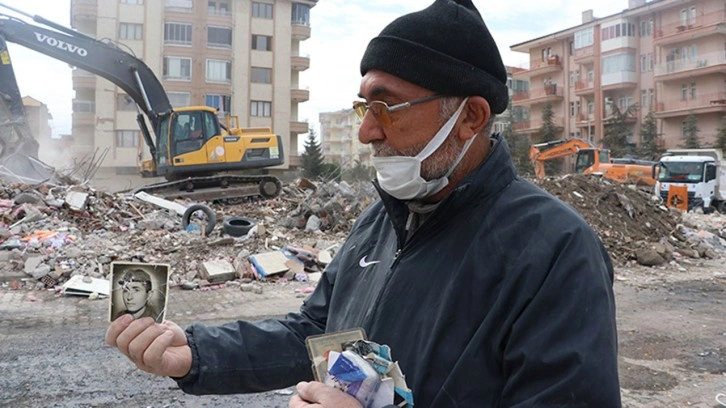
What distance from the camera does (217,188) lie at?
18703 millimetres

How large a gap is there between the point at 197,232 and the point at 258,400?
8.79 metres

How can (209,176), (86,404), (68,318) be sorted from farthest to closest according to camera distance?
(209,176) < (68,318) < (86,404)

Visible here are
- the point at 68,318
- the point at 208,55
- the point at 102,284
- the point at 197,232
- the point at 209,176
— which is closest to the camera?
the point at 68,318

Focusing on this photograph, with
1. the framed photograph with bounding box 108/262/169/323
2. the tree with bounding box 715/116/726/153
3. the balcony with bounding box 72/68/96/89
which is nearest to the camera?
the framed photograph with bounding box 108/262/169/323

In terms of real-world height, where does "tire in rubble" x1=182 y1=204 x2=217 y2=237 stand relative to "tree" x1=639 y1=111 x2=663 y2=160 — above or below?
below

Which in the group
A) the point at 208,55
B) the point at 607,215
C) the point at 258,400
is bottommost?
the point at 258,400

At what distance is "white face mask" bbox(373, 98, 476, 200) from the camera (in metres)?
1.72

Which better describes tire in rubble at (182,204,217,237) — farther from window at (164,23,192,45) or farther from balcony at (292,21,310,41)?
balcony at (292,21,310,41)

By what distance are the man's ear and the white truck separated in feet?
88.1

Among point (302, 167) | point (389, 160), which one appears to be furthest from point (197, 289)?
point (302, 167)

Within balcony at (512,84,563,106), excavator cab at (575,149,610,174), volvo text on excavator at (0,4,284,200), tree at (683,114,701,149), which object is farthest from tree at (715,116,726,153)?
volvo text on excavator at (0,4,284,200)

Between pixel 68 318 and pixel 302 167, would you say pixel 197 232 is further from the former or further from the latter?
pixel 302 167

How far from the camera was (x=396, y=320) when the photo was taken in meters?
1.59

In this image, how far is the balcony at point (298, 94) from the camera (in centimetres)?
4809
